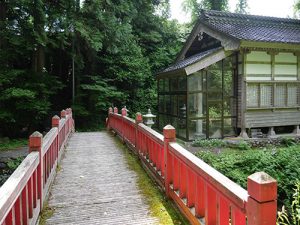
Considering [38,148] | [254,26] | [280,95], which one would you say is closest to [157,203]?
[38,148]

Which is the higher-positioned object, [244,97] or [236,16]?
[236,16]

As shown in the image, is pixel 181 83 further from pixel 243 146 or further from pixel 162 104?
pixel 243 146

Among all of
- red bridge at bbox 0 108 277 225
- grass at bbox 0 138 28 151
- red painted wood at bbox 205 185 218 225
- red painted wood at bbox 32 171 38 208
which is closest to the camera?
red bridge at bbox 0 108 277 225

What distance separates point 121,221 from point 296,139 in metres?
11.5

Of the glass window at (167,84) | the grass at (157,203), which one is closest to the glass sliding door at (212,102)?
the glass window at (167,84)

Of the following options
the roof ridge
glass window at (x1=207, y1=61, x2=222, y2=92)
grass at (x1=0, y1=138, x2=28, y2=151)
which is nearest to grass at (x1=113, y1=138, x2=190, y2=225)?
glass window at (x1=207, y1=61, x2=222, y2=92)

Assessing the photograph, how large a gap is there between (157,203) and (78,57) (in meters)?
12.8

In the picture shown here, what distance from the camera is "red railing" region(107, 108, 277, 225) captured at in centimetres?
188

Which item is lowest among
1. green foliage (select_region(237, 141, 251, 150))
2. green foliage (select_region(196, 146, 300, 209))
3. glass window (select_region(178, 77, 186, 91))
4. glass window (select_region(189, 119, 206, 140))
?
green foliage (select_region(237, 141, 251, 150))

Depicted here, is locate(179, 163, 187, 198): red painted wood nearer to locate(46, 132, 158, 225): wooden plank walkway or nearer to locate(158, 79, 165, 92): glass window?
locate(46, 132, 158, 225): wooden plank walkway

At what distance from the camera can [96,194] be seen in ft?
14.8

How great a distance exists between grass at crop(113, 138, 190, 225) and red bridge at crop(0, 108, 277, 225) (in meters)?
0.10

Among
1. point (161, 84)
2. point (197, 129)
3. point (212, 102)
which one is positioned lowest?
point (197, 129)

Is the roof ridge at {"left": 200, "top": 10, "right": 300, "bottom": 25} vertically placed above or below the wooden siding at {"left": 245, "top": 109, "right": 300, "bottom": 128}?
above
